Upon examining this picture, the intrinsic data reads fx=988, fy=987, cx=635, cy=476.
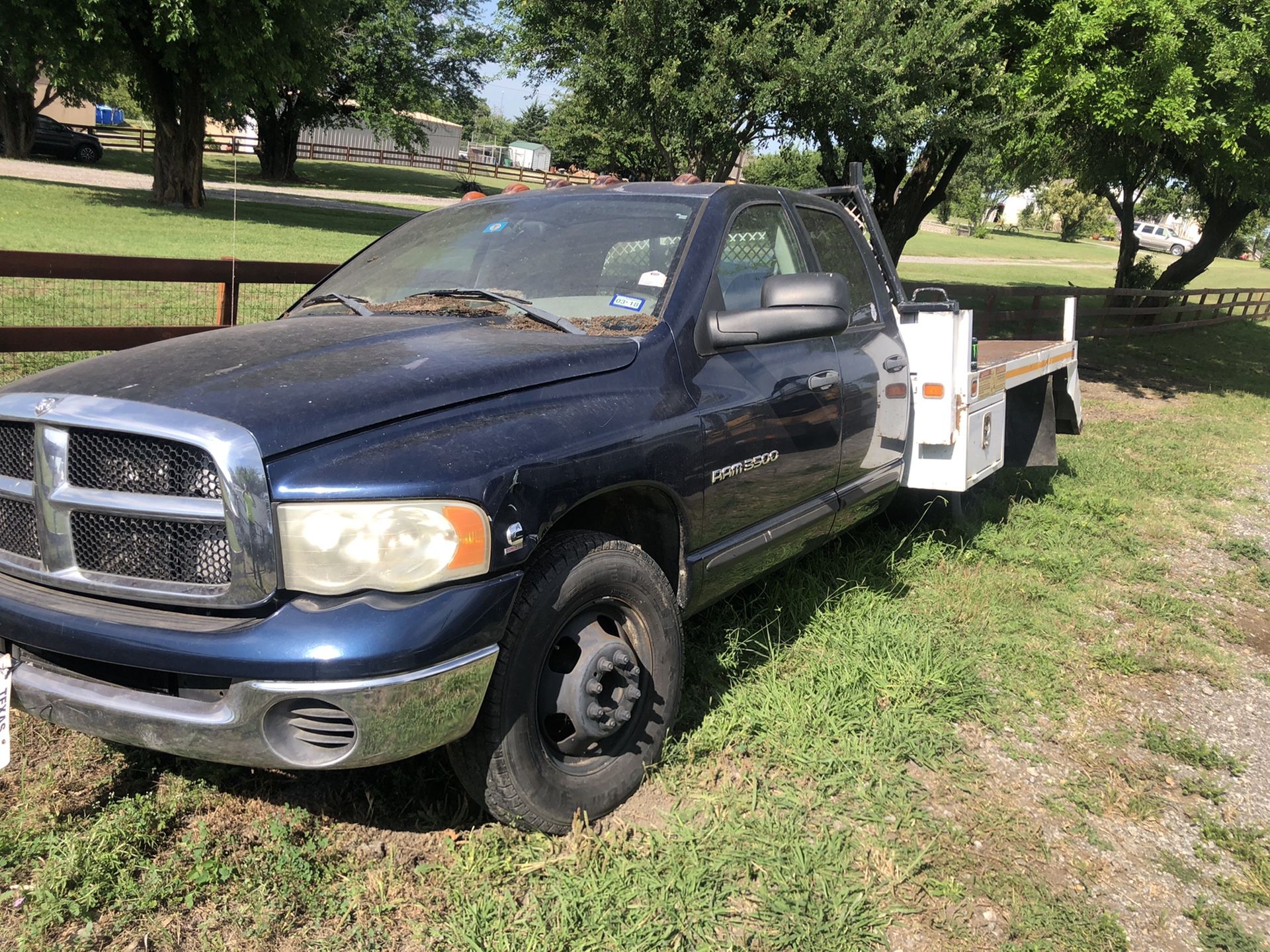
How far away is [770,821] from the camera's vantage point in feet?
9.98

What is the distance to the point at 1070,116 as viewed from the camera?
12.3 m

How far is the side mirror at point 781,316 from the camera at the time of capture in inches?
132

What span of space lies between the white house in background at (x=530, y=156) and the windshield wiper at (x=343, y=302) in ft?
239

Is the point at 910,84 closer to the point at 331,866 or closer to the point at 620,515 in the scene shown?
the point at 620,515

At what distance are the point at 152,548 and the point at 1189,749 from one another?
370 centimetres

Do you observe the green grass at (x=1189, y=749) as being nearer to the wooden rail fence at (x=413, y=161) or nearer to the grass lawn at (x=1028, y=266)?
the grass lawn at (x=1028, y=266)

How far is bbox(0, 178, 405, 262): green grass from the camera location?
15.2 meters

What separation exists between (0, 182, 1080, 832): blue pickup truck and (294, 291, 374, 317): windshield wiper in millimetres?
20

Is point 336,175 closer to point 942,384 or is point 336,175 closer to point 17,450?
point 942,384

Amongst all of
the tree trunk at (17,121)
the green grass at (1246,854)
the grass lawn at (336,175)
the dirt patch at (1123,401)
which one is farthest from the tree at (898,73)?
the tree trunk at (17,121)

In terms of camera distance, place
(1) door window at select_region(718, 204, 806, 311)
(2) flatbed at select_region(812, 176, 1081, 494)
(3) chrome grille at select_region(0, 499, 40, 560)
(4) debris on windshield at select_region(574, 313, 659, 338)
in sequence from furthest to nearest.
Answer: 1. (2) flatbed at select_region(812, 176, 1081, 494)
2. (1) door window at select_region(718, 204, 806, 311)
3. (4) debris on windshield at select_region(574, 313, 659, 338)
4. (3) chrome grille at select_region(0, 499, 40, 560)

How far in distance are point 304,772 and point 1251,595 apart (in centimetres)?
522

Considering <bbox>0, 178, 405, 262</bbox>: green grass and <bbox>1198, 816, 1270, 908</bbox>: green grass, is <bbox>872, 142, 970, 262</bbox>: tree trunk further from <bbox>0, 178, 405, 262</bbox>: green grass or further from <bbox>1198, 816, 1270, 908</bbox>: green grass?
<bbox>1198, 816, 1270, 908</bbox>: green grass

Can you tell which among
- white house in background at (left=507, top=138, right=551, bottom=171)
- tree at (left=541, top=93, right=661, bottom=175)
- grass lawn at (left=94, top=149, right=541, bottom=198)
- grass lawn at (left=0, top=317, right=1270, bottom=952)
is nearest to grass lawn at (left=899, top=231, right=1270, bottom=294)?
tree at (left=541, top=93, right=661, bottom=175)
